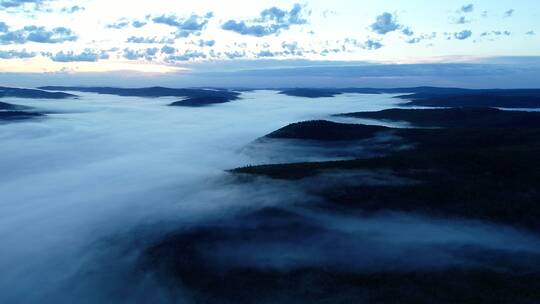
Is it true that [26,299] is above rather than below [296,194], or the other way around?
below

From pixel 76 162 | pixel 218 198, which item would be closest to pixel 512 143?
pixel 218 198

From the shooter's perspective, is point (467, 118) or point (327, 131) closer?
point (327, 131)

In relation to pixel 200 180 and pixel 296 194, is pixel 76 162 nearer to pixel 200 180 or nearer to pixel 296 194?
pixel 200 180

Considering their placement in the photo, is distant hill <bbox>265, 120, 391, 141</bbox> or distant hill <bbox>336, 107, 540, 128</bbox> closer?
distant hill <bbox>265, 120, 391, 141</bbox>

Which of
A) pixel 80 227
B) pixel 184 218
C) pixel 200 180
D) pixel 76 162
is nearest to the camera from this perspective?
pixel 184 218

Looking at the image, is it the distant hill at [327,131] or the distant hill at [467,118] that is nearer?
the distant hill at [327,131]

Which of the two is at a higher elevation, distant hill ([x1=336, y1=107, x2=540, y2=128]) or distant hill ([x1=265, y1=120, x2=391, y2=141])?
distant hill ([x1=336, y1=107, x2=540, y2=128])

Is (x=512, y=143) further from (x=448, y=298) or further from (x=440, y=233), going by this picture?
(x=448, y=298)

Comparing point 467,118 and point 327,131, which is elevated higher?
point 467,118

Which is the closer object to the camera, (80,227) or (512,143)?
(80,227)

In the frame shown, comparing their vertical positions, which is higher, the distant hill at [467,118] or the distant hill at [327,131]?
the distant hill at [467,118]

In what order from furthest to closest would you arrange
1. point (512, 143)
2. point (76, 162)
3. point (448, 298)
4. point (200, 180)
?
point (76, 162), point (512, 143), point (200, 180), point (448, 298)
